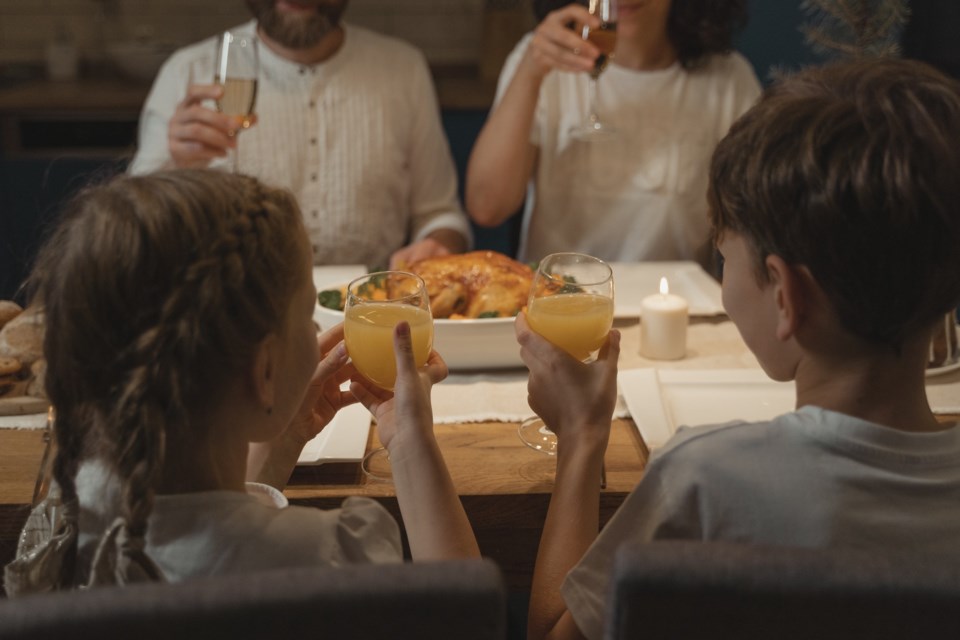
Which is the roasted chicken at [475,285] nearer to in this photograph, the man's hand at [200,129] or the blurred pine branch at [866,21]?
the man's hand at [200,129]

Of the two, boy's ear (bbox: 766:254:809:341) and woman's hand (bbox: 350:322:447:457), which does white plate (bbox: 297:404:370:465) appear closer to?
woman's hand (bbox: 350:322:447:457)

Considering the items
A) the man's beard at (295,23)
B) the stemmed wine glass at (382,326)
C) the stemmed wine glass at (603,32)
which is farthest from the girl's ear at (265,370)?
the man's beard at (295,23)

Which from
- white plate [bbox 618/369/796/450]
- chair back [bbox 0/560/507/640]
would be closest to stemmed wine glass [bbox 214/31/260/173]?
white plate [bbox 618/369/796/450]

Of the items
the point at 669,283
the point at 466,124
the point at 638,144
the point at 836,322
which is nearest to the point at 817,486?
the point at 836,322

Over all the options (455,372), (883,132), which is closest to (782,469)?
(883,132)

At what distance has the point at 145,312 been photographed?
89cm

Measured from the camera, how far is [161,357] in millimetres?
888

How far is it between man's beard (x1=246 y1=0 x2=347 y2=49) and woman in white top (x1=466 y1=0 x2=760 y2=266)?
0.49 meters

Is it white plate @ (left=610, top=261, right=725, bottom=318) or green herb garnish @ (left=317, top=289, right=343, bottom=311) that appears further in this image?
white plate @ (left=610, top=261, right=725, bottom=318)

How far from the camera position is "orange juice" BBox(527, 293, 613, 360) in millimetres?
1342

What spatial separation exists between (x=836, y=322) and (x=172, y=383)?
0.62 m

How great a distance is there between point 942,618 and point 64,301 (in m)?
0.75

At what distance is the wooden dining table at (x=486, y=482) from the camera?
1283 millimetres

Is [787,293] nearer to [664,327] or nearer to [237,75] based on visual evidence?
[664,327]
